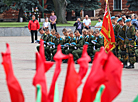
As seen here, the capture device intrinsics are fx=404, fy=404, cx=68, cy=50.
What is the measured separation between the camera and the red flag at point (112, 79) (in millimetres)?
1442

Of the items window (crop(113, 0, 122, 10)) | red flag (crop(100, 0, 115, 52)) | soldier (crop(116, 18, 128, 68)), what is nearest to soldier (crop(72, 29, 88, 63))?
soldier (crop(116, 18, 128, 68))

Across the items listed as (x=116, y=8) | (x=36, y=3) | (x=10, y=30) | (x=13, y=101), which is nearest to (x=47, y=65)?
(x=13, y=101)

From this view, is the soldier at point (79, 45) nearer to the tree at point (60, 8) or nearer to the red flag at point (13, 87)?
the red flag at point (13, 87)

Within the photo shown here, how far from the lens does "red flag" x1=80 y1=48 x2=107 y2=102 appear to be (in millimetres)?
1437

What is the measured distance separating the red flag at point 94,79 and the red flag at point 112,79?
2 centimetres

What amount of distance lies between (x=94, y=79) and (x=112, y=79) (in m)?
0.07

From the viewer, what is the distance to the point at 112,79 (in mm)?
1448

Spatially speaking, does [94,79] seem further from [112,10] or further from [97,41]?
[112,10]

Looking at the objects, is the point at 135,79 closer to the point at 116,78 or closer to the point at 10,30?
the point at 116,78

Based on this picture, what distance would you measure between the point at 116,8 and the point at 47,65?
4992cm

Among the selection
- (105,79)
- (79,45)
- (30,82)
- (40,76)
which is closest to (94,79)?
(105,79)

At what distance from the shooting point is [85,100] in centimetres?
150

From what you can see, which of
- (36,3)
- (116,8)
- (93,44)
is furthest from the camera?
(116,8)

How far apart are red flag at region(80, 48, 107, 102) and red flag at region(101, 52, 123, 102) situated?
0.02 m
